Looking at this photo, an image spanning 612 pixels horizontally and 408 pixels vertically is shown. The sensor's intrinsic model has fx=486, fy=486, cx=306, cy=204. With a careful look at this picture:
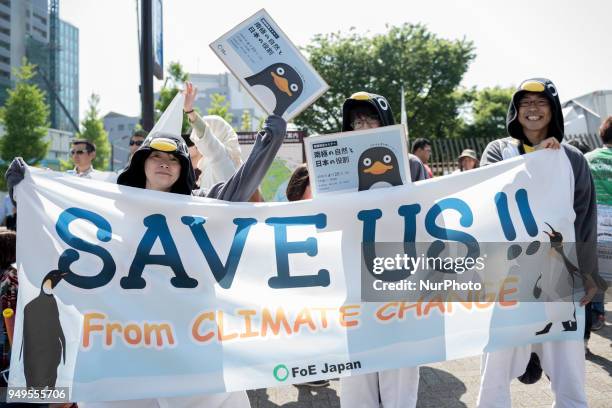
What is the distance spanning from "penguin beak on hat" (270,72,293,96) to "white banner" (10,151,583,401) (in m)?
0.70

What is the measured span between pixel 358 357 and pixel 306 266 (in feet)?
1.67

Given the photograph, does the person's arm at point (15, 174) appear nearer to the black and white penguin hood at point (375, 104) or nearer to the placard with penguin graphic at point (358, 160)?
the placard with penguin graphic at point (358, 160)

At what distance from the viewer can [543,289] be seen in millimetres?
2559

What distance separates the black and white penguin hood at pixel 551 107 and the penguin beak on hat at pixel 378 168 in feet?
2.77

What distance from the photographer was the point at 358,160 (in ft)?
8.47

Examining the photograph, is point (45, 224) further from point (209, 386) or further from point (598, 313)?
point (598, 313)

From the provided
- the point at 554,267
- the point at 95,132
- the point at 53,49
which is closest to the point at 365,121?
the point at 554,267

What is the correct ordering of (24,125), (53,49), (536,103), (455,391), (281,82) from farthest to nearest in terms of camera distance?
(53,49) < (24,125) < (455,391) < (281,82) < (536,103)

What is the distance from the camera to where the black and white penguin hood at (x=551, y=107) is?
2.66 m

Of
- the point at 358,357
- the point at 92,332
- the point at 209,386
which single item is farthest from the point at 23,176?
the point at 358,357

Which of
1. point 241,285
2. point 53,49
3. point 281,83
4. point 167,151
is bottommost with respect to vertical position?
point 241,285

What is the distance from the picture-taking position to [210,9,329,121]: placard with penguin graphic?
2801 mm

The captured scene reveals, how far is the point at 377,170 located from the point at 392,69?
3017 cm

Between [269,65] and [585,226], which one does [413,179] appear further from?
[269,65]
